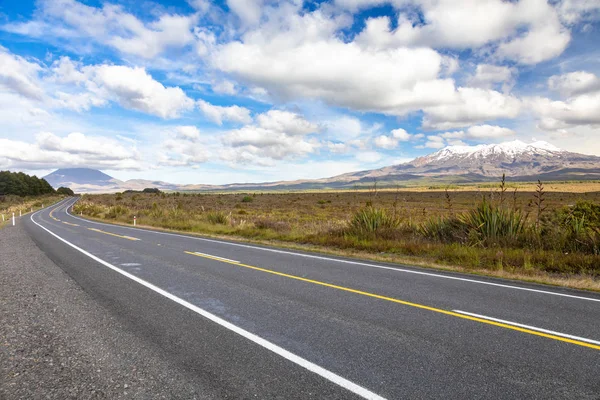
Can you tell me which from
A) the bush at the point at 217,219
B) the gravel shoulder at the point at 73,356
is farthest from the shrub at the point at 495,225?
the bush at the point at 217,219

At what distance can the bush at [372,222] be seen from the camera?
15.0 meters

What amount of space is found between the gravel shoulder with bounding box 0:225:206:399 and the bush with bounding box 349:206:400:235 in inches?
417

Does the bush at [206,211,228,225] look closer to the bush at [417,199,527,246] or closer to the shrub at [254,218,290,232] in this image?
the shrub at [254,218,290,232]

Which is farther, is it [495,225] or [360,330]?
[495,225]

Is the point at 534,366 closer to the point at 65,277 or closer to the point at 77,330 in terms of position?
the point at 77,330

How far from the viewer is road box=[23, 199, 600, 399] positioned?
370cm

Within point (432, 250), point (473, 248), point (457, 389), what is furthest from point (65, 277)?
point (473, 248)

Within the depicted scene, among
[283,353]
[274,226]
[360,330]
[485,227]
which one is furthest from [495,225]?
[274,226]

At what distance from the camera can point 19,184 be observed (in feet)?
338

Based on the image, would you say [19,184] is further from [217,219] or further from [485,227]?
[485,227]

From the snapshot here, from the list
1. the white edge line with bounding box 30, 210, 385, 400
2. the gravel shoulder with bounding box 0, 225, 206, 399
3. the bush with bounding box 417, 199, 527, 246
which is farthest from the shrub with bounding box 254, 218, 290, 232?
the gravel shoulder with bounding box 0, 225, 206, 399

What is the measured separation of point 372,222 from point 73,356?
12.4m

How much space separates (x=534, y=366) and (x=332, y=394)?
7.81 feet

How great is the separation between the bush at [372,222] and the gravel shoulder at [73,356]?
10.6m
